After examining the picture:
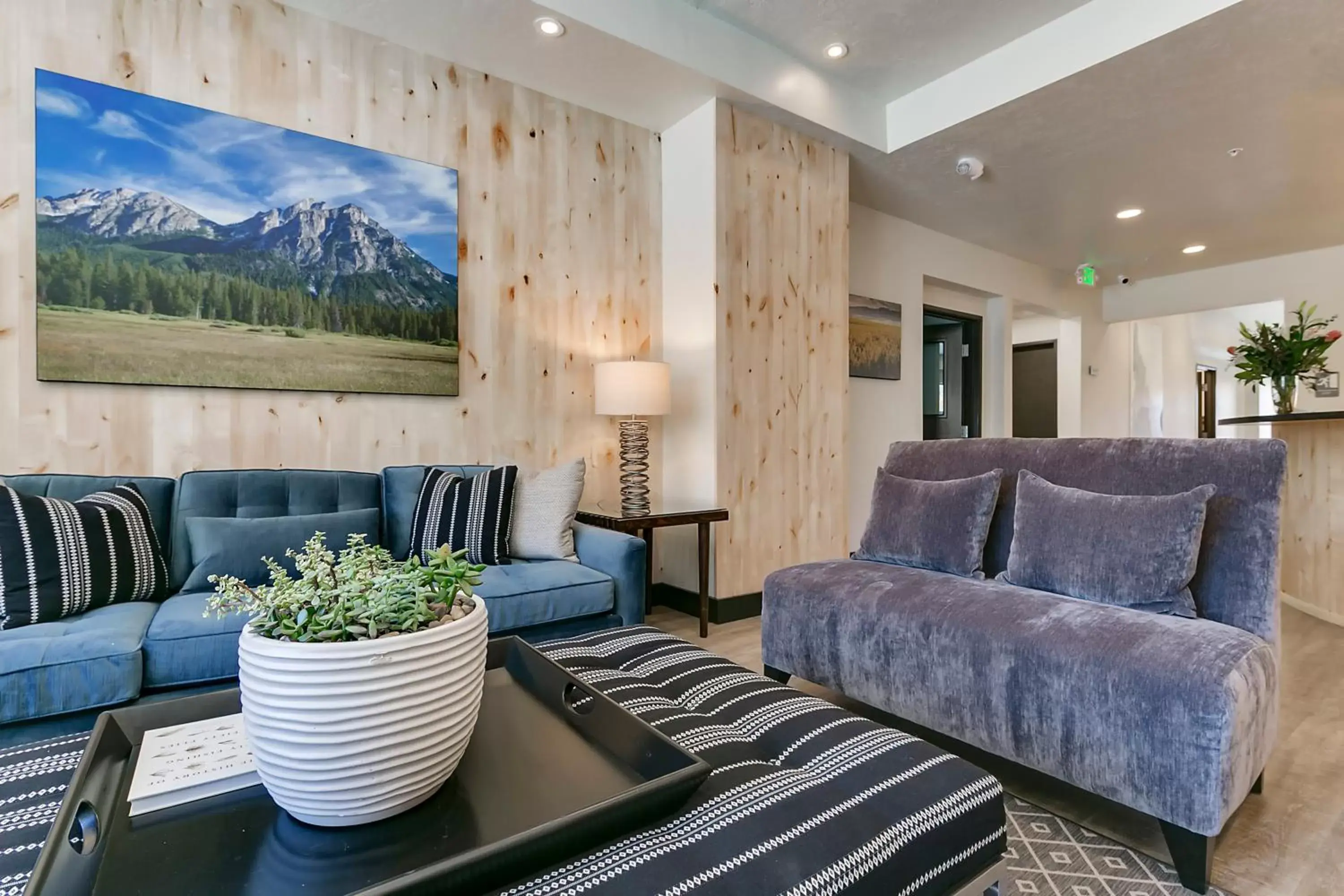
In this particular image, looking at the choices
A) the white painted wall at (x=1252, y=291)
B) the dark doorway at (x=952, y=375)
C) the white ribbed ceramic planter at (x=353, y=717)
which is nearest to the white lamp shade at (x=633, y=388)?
the white ribbed ceramic planter at (x=353, y=717)

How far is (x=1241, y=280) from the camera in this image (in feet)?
20.1

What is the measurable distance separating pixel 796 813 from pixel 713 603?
2.57m

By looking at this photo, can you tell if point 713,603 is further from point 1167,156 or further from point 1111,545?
point 1167,156

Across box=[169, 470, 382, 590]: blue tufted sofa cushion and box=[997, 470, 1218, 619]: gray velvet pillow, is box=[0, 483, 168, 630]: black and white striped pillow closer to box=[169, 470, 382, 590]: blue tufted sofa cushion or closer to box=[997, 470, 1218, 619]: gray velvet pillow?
box=[169, 470, 382, 590]: blue tufted sofa cushion

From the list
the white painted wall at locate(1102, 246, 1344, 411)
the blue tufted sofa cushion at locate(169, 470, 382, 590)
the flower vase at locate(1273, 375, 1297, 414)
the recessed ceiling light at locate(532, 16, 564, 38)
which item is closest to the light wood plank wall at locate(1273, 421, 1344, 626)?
the flower vase at locate(1273, 375, 1297, 414)

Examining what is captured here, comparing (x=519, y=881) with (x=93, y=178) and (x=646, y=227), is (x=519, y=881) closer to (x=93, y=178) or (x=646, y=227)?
(x=93, y=178)

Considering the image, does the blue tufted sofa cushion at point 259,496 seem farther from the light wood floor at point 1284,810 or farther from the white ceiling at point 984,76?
the white ceiling at point 984,76

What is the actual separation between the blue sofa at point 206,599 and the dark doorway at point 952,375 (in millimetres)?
4275

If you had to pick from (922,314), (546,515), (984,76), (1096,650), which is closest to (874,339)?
(922,314)

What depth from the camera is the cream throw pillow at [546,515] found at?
8.54ft

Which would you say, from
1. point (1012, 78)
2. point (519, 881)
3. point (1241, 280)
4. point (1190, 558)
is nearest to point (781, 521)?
point (1190, 558)

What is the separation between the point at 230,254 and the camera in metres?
2.56

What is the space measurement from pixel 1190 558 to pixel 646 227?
2.93m

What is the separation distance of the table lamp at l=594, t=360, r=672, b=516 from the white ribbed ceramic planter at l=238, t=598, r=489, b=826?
2.20 metres
